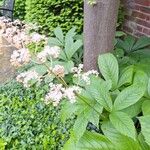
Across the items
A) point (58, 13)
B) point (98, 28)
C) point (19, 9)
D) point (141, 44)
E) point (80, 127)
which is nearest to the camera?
point (80, 127)

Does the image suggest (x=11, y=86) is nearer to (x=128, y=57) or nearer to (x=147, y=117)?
→ (x=128, y=57)

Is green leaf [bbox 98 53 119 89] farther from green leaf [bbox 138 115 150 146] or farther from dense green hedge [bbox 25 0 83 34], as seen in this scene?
dense green hedge [bbox 25 0 83 34]

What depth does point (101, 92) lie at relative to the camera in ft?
7.89

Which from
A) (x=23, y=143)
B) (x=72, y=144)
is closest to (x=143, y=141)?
(x=72, y=144)

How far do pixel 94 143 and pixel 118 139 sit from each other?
Answer: 0.15 metres

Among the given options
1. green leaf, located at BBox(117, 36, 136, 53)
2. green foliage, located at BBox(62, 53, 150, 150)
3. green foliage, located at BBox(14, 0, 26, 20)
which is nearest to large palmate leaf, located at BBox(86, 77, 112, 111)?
green foliage, located at BBox(62, 53, 150, 150)

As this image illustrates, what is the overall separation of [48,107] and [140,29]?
73.8 inches

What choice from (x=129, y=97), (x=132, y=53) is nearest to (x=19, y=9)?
(x=132, y=53)

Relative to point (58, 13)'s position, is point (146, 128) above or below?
above

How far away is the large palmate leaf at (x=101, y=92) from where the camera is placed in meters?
2.37

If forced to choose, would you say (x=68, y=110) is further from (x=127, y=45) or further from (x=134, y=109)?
(x=127, y=45)

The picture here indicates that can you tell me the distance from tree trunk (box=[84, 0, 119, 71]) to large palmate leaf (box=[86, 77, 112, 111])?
62cm

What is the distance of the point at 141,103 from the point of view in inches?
98.0

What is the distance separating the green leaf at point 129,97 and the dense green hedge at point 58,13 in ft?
8.33
